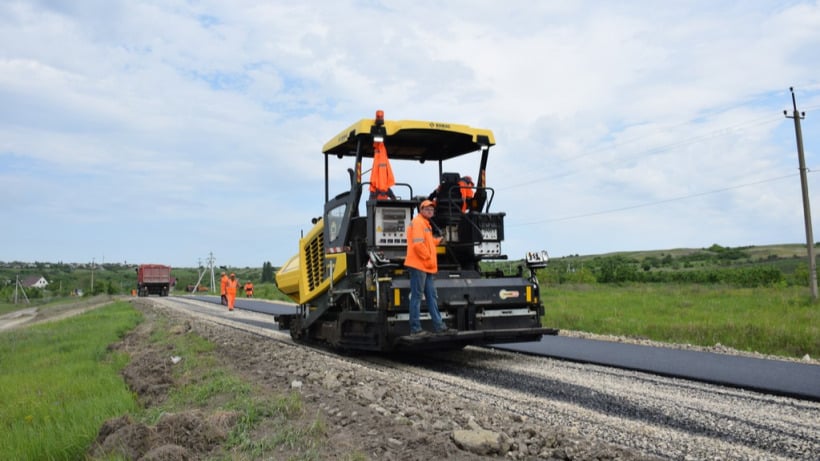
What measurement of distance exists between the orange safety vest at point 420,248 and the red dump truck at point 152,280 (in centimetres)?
5078

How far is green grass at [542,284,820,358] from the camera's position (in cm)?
977

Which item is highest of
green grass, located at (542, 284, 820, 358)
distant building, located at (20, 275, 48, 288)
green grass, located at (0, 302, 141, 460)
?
distant building, located at (20, 275, 48, 288)

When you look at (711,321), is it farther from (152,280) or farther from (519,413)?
(152,280)

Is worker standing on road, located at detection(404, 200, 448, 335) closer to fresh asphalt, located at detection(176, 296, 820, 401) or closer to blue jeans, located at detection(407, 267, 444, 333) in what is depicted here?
blue jeans, located at detection(407, 267, 444, 333)

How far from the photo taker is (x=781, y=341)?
31.9 feet

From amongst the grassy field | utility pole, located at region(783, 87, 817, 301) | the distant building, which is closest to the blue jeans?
the grassy field

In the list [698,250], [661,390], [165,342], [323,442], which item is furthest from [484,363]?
[698,250]

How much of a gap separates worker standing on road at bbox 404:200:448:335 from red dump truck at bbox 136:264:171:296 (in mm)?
50670

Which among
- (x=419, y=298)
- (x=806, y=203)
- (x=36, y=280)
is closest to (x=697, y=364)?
(x=419, y=298)

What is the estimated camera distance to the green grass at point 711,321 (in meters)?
9.77

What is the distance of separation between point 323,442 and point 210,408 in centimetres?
196

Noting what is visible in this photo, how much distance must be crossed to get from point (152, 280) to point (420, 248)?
5090cm

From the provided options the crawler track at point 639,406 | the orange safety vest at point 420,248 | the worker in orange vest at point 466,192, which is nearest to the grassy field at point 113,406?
the crawler track at point 639,406

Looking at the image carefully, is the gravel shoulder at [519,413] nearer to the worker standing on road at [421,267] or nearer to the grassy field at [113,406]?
the grassy field at [113,406]
